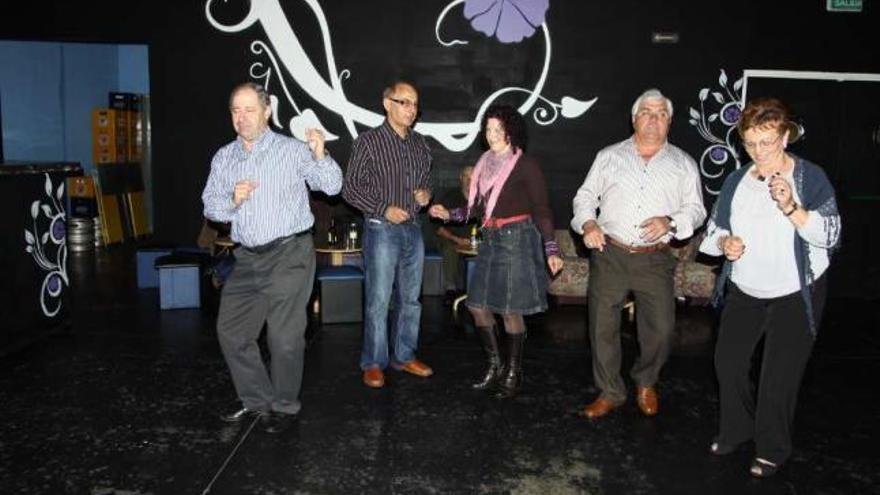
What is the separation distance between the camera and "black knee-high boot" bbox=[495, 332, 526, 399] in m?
4.60

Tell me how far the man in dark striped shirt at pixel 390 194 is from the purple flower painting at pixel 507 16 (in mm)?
3465

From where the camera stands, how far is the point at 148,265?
754cm

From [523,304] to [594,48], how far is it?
4336 mm

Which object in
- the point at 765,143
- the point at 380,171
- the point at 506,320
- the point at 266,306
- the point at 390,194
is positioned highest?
the point at 765,143

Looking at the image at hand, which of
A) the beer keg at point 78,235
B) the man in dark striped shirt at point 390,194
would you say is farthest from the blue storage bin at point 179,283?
the beer keg at point 78,235

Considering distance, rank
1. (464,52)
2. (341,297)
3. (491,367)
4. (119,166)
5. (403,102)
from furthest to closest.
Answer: (119,166) < (464,52) < (341,297) < (491,367) < (403,102)

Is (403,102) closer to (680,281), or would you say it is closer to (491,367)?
(491,367)

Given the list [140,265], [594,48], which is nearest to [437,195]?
[594,48]

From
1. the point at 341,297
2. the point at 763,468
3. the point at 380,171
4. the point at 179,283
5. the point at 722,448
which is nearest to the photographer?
the point at 763,468

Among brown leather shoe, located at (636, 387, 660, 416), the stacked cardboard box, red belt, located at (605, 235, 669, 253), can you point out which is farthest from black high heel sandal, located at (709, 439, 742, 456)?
the stacked cardboard box

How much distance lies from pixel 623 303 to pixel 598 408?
0.63 metres

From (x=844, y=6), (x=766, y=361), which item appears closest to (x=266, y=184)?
(x=766, y=361)

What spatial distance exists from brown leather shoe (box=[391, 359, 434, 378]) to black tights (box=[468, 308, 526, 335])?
629 mm

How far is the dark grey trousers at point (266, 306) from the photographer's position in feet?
12.8
